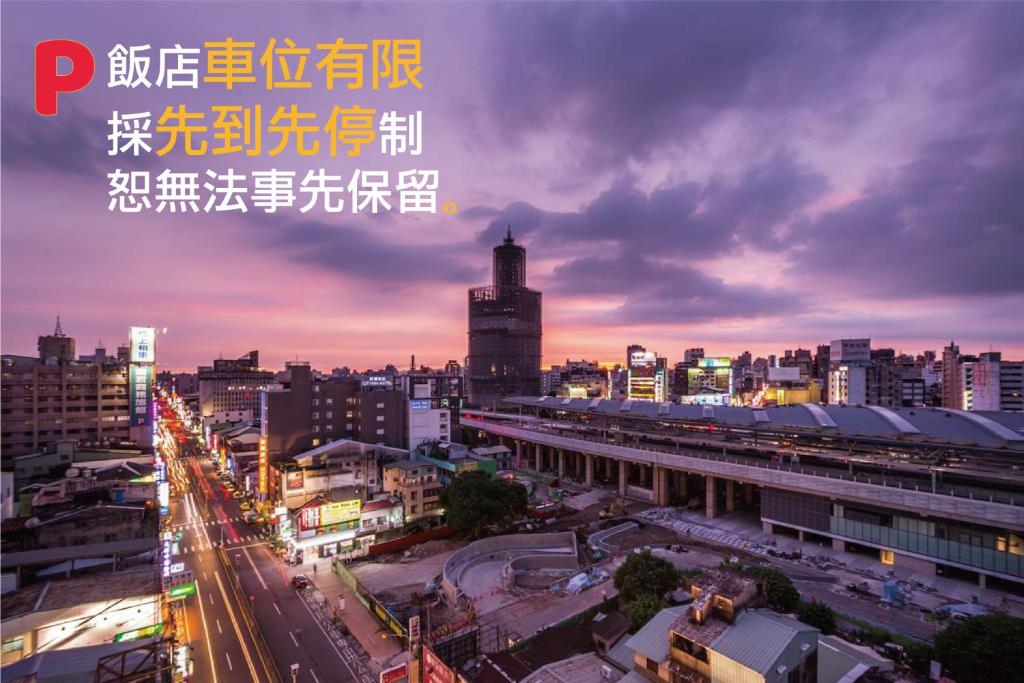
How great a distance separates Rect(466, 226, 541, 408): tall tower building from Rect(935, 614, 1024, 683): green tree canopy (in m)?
146

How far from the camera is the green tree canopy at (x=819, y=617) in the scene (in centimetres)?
3114

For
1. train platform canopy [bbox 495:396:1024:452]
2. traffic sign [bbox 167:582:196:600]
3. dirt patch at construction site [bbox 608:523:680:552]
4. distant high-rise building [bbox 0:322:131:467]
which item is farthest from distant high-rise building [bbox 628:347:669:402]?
traffic sign [bbox 167:582:196:600]

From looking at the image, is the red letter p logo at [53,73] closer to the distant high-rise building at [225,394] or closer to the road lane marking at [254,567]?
the road lane marking at [254,567]

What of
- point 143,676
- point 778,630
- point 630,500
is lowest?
point 630,500

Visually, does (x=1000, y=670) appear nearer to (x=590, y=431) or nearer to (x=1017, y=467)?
(x=1017, y=467)

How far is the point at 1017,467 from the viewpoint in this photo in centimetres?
4659

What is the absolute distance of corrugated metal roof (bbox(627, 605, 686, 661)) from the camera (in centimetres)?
2409

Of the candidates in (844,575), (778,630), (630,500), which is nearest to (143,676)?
(778,630)

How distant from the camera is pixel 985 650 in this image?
2441 centimetres

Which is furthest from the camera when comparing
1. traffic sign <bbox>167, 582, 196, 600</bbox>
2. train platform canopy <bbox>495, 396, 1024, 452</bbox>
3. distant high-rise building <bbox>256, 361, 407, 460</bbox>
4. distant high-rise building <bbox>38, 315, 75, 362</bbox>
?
distant high-rise building <bbox>38, 315, 75, 362</bbox>

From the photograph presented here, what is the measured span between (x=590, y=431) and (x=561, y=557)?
38.7m

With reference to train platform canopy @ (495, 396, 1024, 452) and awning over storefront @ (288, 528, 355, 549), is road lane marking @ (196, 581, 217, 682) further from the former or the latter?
train platform canopy @ (495, 396, 1024, 452)

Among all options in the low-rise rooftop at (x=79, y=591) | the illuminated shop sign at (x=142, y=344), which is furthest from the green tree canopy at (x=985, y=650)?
the illuminated shop sign at (x=142, y=344)

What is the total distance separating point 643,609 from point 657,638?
6.30m
